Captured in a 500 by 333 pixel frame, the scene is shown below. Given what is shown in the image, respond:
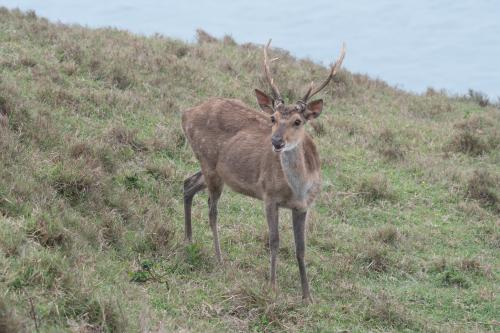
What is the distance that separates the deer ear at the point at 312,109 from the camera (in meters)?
7.48

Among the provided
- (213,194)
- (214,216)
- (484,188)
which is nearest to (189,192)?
(213,194)

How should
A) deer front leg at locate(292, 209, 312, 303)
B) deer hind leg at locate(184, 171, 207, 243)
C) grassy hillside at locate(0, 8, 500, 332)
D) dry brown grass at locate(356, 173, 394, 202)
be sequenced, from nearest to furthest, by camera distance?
grassy hillside at locate(0, 8, 500, 332) → deer front leg at locate(292, 209, 312, 303) → deer hind leg at locate(184, 171, 207, 243) → dry brown grass at locate(356, 173, 394, 202)

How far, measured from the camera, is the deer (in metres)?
7.31

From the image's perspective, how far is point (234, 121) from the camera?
8219 millimetres

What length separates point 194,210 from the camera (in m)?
9.16

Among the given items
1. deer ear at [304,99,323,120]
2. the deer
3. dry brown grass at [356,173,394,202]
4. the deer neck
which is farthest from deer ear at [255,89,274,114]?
dry brown grass at [356,173,394,202]

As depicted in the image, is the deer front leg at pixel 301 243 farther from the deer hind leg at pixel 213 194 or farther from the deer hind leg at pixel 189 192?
the deer hind leg at pixel 189 192

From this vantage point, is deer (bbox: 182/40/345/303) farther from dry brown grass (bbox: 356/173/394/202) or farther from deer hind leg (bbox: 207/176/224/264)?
dry brown grass (bbox: 356/173/394/202)

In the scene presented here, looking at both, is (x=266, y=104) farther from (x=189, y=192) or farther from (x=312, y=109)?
(x=189, y=192)

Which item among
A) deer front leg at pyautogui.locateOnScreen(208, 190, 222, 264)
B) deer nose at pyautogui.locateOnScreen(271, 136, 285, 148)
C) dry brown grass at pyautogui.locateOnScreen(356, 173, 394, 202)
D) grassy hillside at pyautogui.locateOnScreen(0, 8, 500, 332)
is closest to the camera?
grassy hillside at pyautogui.locateOnScreen(0, 8, 500, 332)

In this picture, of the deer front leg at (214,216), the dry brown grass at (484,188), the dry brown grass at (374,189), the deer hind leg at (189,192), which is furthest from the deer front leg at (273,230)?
the dry brown grass at (484,188)

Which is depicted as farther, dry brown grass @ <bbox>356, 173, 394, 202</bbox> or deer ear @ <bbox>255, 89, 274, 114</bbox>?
dry brown grass @ <bbox>356, 173, 394, 202</bbox>

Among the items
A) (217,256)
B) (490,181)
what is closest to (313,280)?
(217,256)

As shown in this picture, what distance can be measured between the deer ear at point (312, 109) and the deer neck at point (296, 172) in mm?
335
